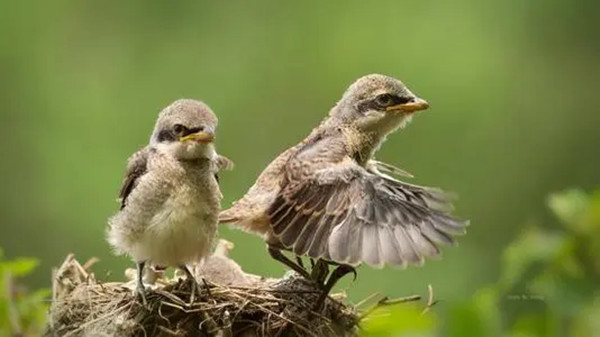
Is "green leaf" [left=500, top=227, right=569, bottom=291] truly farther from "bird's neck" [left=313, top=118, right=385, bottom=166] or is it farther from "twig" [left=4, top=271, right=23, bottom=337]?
"bird's neck" [left=313, top=118, right=385, bottom=166]

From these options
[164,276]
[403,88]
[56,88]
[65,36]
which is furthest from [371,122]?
[65,36]

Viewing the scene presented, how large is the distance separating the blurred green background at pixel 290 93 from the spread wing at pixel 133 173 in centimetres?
493

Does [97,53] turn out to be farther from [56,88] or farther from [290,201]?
[290,201]

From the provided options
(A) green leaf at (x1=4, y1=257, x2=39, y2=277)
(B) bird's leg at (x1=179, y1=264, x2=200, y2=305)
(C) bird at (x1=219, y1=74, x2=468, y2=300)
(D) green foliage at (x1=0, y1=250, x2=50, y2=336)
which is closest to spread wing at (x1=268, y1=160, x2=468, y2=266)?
(C) bird at (x1=219, y1=74, x2=468, y2=300)

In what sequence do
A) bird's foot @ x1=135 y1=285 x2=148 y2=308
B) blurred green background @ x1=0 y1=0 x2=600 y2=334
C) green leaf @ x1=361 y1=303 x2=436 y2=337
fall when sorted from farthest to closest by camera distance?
blurred green background @ x1=0 y1=0 x2=600 y2=334, bird's foot @ x1=135 y1=285 x2=148 y2=308, green leaf @ x1=361 y1=303 x2=436 y2=337

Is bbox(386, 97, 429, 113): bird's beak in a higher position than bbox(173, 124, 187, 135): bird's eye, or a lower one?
lower

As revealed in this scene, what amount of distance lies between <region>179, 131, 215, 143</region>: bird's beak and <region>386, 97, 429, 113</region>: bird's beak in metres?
0.71

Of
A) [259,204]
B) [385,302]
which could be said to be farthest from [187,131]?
[385,302]

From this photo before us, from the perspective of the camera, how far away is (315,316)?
4039 millimetres

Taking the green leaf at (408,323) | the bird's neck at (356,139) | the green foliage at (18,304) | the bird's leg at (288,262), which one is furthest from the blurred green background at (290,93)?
the green leaf at (408,323)

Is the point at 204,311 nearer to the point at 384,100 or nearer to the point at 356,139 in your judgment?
the point at 356,139

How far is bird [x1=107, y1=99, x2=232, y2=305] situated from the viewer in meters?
3.88

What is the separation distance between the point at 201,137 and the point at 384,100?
2.42 ft

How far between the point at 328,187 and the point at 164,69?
29.7 ft
